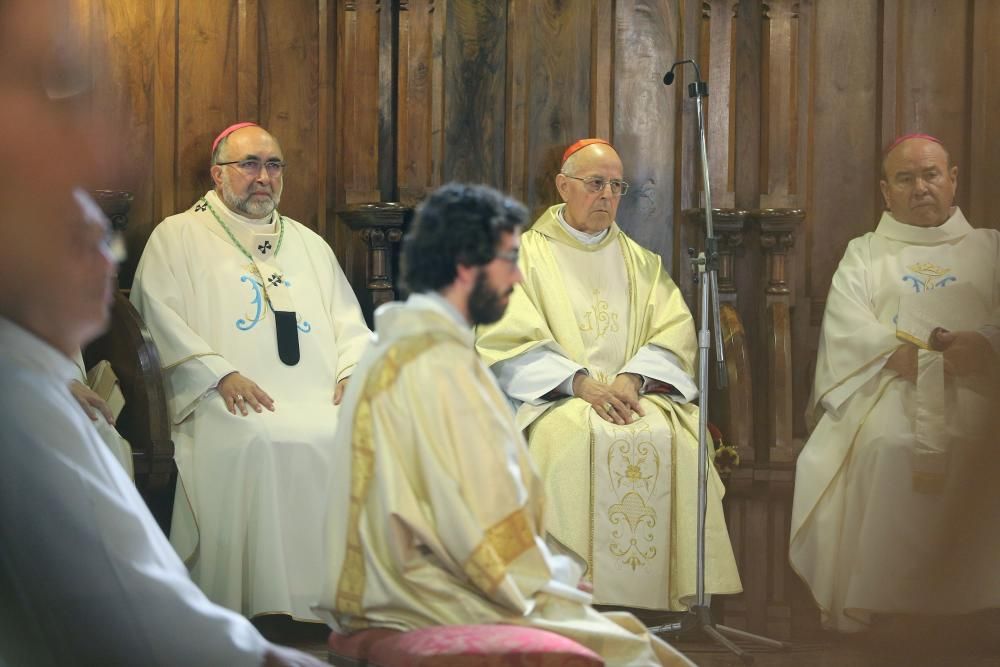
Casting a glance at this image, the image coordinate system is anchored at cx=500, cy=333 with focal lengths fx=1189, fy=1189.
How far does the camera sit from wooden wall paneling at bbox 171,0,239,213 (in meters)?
5.57

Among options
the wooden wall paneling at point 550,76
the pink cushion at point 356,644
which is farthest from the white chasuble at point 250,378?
the pink cushion at point 356,644

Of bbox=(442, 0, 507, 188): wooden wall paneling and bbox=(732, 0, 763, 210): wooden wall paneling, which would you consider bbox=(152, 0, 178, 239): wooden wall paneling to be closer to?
bbox=(442, 0, 507, 188): wooden wall paneling

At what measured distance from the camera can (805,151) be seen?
5734 millimetres

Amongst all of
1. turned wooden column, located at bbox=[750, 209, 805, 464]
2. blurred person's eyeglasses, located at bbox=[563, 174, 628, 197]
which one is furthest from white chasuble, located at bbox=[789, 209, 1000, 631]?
blurred person's eyeglasses, located at bbox=[563, 174, 628, 197]

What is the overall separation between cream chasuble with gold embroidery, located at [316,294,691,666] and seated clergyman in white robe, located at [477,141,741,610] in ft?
7.33

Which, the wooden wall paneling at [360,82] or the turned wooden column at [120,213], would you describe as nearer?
the turned wooden column at [120,213]

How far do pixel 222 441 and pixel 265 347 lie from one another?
0.61m

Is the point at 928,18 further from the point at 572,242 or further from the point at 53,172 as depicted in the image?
the point at 53,172

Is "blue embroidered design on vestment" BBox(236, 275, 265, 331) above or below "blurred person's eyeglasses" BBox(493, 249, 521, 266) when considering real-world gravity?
below

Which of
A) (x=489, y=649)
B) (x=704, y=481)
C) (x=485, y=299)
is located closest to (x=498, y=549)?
(x=489, y=649)

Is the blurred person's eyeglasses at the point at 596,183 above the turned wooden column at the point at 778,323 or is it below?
above

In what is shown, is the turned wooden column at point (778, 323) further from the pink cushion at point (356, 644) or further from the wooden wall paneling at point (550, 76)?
the pink cushion at point (356, 644)

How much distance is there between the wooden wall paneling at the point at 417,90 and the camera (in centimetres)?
566

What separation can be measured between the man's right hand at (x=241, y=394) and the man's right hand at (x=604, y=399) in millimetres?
1253
